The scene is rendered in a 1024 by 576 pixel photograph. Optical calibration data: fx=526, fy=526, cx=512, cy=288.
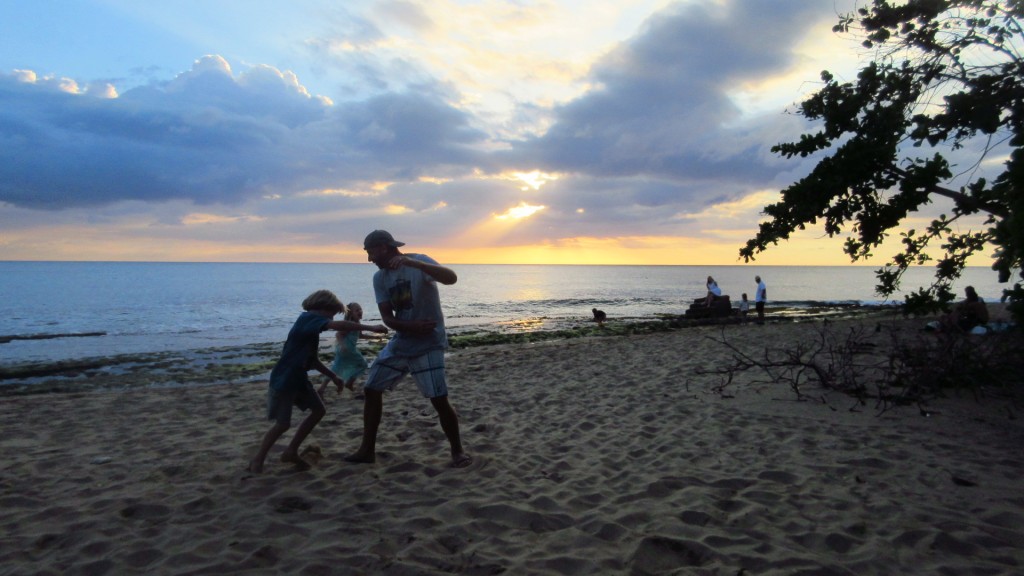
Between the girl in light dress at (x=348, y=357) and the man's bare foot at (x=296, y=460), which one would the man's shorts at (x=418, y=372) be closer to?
the man's bare foot at (x=296, y=460)

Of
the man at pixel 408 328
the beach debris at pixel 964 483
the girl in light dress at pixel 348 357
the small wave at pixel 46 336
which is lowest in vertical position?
the small wave at pixel 46 336

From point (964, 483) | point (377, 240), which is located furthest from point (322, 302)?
point (964, 483)

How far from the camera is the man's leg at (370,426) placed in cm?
470

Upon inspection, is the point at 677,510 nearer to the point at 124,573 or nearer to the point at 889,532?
the point at 889,532

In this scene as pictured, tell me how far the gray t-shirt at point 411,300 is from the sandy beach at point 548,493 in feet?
3.61

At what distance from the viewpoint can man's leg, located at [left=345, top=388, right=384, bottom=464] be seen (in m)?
4.70

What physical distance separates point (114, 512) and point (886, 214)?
8890 millimetres

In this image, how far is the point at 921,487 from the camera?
13.4 feet

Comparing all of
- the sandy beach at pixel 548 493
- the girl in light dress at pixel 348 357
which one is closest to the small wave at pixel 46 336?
the sandy beach at pixel 548 493

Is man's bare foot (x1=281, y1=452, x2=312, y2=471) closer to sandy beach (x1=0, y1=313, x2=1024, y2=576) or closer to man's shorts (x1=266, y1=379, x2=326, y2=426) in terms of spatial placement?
sandy beach (x1=0, y1=313, x2=1024, y2=576)

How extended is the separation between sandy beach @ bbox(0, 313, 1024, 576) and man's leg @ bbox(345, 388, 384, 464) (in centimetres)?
10

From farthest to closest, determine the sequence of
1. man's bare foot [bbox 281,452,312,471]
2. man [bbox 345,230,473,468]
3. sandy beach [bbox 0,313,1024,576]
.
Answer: man's bare foot [bbox 281,452,312,471] → man [bbox 345,230,473,468] → sandy beach [bbox 0,313,1024,576]

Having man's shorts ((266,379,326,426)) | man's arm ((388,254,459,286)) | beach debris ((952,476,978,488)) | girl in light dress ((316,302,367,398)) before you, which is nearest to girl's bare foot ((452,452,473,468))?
man's shorts ((266,379,326,426))

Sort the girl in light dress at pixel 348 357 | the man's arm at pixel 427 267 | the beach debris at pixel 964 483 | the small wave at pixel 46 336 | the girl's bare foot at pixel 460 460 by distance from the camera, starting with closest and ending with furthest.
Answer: the beach debris at pixel 964 483 → the man's arm at pixel 427 267 → the girl's bare foot at pixel 460 460 → the girl in light dress at pixel 348 357 → the small wave at pixel 46 336
